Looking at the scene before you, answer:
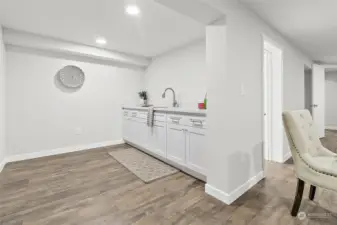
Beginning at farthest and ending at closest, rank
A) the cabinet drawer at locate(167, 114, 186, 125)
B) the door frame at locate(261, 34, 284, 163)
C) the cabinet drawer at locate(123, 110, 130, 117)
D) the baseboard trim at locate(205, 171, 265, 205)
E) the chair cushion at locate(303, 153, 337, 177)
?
the cabinet drawer at locate(123, 110, 130, 117), the door frame at locate(261, 34, 284, 163), the cabinet drawer at locate(167, 114, 186, 125), the baseboard trim at locate(205, 171, 265, 205), the chair cushion at locate(303, 153, 337, 177)

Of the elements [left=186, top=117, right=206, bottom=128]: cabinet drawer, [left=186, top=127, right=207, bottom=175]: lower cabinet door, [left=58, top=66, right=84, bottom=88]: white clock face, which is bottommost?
[left=186, top=127, right=207, bottom=175]: lower cabinet door

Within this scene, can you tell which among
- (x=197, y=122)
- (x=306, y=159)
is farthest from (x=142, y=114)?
(x=306, y=159)

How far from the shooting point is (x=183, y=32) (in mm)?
2807

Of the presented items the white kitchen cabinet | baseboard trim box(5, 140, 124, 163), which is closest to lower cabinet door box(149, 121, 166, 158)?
the white kitchen cabinet

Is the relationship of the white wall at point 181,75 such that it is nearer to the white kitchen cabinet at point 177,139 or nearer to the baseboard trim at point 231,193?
the white kitchen cabinet at point 177,139

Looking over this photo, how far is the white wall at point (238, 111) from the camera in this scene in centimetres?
172

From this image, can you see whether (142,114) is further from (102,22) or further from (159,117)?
(102,22)

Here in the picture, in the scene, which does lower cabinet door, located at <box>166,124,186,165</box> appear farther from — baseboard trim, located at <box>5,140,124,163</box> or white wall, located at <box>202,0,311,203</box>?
baseboard trim, located at <box>5,140,124,163</box>

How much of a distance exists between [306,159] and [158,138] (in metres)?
1.97

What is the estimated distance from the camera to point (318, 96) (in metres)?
4.59

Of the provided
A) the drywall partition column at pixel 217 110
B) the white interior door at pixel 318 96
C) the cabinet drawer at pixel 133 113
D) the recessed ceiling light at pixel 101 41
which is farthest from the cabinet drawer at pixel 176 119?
the white interior door at pixel 318 96

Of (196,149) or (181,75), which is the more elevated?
(181,75)

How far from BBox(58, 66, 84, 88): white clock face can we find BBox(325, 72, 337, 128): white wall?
790 cm

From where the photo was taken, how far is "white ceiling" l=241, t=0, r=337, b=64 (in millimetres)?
1872
